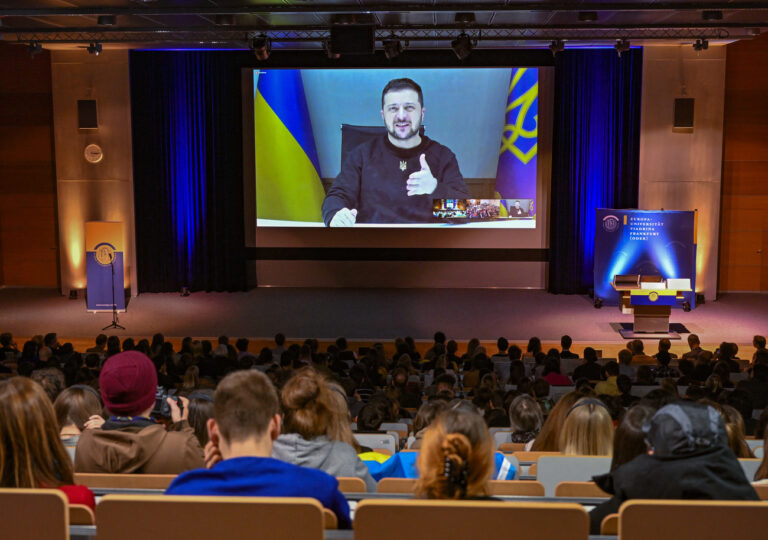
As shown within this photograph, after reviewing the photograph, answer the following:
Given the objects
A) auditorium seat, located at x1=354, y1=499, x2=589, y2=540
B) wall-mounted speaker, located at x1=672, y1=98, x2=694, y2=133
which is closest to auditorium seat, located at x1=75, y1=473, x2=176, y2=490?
auditorium seat, located at x1=354, y1=499, x2=589, y2=540

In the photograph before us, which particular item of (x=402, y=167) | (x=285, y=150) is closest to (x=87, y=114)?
(x=285, y=150)

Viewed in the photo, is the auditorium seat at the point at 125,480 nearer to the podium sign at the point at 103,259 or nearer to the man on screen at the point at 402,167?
the podium sign at the point at 103,259

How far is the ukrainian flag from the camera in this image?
526 inches

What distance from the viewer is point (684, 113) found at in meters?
12.9

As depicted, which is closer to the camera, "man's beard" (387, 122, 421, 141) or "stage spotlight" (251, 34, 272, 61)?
"stage spotlight" (251, 34, 272, 61)

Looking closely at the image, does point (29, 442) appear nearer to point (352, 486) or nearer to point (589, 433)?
point (352, 486)

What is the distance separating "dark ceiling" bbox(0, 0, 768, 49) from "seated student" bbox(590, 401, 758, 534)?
755cm

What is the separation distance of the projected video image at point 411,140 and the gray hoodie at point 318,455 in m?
10.6

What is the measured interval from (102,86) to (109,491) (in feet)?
39.6

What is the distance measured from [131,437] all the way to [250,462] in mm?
913

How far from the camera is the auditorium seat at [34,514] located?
6.35 feet

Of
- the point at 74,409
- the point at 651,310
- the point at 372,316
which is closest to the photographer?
the point at 74,409

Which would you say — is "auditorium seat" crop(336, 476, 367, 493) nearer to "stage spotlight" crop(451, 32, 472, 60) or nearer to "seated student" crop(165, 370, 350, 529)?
"seated student" crop(165, 370, 350, 529)

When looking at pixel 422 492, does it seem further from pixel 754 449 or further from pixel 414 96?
pixel 414 96
